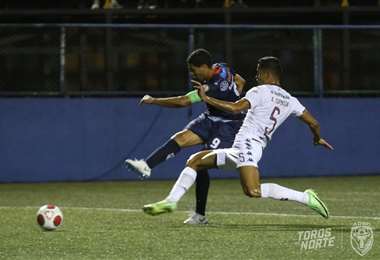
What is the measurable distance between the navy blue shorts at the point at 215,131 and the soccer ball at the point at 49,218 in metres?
2.23

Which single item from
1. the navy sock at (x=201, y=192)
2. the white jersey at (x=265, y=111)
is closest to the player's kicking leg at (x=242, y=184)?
the white jersey at (x=265, y=111)

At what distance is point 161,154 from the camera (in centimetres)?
1266

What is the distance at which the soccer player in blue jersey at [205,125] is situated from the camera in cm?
1216

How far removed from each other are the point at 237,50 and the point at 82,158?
351 cm

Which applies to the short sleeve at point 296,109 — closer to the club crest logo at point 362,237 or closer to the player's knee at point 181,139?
the club crest logo at point 362,237

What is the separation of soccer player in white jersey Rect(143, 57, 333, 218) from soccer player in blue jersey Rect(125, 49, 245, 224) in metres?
0.69

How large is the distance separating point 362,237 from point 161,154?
9.88ft

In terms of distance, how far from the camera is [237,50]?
20.6m

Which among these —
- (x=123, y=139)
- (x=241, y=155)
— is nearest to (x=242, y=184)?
(x=241, y=155)

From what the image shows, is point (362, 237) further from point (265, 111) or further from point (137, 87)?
point (137, 87)

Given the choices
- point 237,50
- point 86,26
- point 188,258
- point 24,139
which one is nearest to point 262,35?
point 237,50

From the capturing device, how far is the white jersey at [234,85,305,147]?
11.4 metres

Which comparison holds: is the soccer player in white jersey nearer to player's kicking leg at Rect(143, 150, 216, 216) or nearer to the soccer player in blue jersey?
player's kicking leg at Rect(143, 150, 216, 216)

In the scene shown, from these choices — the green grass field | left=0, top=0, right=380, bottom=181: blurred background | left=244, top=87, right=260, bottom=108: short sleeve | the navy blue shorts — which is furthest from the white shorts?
left=0, top=0, right=380, bottom=181: blurred background
